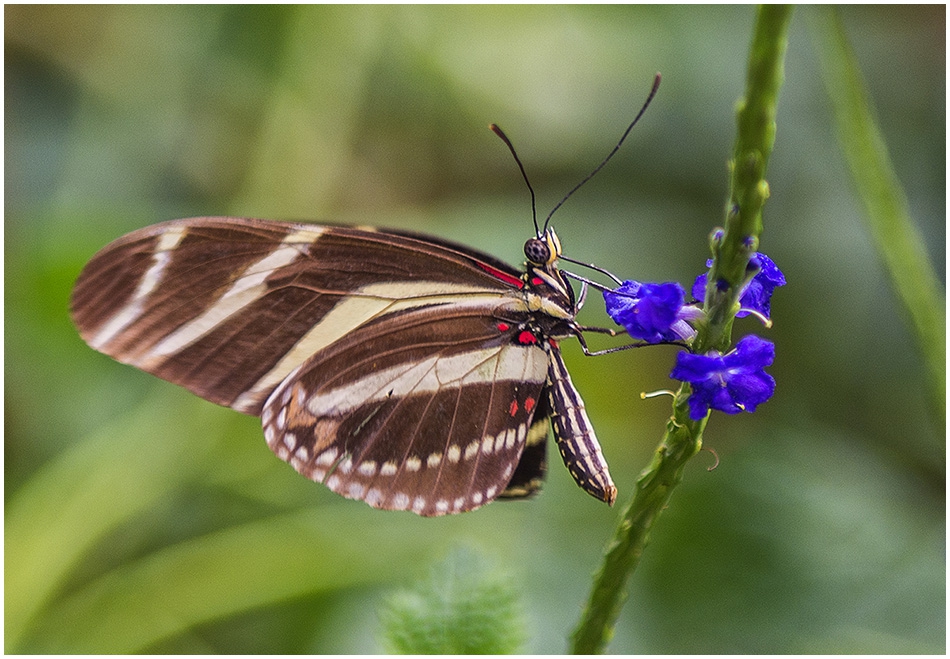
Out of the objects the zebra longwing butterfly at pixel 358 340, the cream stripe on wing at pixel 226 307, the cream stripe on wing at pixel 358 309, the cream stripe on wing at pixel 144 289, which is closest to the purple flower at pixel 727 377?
the zebra longwing butterfly at pixel 358 340

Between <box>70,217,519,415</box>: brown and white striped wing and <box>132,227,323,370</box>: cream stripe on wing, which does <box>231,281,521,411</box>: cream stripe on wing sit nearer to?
<box>70,217,519,415</box>: brown and white striped wing

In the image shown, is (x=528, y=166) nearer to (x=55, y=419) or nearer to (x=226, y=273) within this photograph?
(x=226, y=273)

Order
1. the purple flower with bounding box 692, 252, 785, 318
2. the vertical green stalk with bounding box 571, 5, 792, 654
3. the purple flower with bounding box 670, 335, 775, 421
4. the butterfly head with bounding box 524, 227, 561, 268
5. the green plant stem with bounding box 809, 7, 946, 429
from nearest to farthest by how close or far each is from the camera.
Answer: the vertical green stalk with bounding box 571, 5, 792, 654, the purple flower with bounding box 670, 335, 775, 421, the purple flower with bounding box 692, 252, 785, 318, the butterfly head with bounding box 524, 227, 561, 268, the green plant stem with bounding box 809, 7, 946, 429

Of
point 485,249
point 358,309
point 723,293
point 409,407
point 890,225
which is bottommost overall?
point 409,407

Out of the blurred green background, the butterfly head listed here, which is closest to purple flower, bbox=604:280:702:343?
the butterfly head

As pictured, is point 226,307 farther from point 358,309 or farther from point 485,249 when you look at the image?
point 485,249

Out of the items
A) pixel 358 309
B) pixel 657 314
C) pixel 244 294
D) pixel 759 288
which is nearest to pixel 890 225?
pixel 759 288
